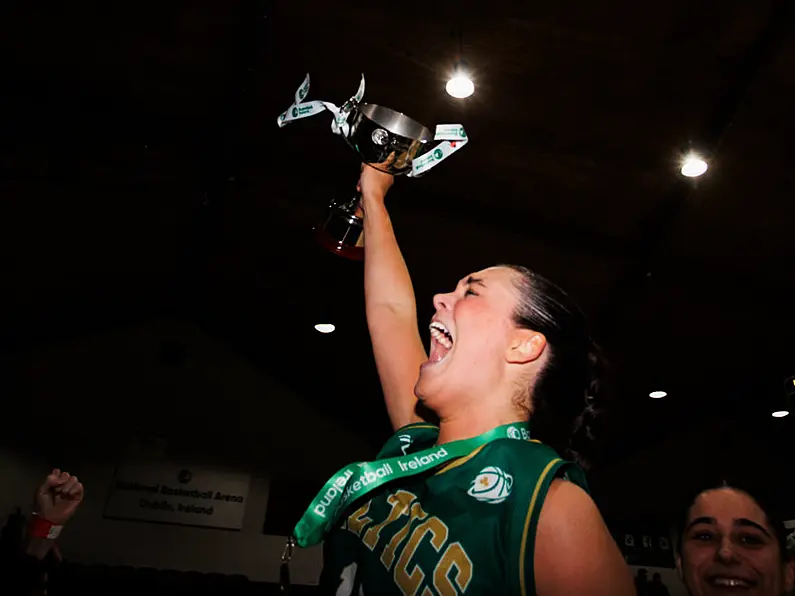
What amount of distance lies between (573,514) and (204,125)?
5.43 m

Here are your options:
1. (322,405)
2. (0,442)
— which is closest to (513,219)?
(322,405)

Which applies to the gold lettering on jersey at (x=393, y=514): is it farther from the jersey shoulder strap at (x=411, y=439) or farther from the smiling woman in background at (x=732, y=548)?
the smiling woman in background at (x=732, y=548)

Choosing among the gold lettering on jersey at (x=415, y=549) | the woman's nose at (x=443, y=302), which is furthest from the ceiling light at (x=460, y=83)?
the gold lettering on jersey at (x=415, y=549)

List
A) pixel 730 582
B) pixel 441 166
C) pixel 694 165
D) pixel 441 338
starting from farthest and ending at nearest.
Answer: pixel 441 166, pixel 694 165, pixel 730 582, pixel 441 338

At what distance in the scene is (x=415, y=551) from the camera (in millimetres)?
899

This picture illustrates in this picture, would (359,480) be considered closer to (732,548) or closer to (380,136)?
(380,136)

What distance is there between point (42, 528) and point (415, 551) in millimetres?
1516

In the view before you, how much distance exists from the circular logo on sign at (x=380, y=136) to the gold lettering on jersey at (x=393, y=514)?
3.54 ft

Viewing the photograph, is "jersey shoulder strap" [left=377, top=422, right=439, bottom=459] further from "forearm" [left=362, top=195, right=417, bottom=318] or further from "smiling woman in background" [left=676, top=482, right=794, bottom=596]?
Result: "smiling woman in background" [left=676, top=482, right=794, bottom=596]

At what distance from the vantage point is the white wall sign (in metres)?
8.38

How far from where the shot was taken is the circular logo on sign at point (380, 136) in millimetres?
1701

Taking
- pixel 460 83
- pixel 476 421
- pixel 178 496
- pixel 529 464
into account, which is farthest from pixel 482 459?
pixel 178 496

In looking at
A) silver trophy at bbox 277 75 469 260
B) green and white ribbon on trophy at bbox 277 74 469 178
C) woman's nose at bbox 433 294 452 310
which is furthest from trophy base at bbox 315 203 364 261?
woman's nose at bbox 433 294 452 310

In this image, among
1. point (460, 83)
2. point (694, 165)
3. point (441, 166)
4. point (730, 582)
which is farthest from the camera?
point (441, 166)
